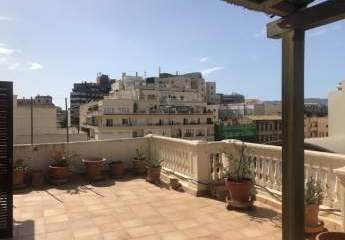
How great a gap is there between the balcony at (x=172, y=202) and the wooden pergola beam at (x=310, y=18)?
1696 millimetres

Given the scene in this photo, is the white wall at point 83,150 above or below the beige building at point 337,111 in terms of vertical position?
below

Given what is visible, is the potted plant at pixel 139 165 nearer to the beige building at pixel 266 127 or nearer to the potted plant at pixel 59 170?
the potted plant at pixel 59 170

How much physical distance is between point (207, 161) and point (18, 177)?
376 centimetres

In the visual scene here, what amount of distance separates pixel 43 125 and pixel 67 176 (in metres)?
24.3

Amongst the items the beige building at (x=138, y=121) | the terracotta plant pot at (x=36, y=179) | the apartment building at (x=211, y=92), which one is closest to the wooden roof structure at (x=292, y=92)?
the terracotta plant pot at (x=36, y=179)

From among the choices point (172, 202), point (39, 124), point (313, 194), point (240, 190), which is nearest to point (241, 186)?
point (240, 190)

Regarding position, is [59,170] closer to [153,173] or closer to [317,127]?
[153,173]

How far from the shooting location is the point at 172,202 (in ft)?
18.0

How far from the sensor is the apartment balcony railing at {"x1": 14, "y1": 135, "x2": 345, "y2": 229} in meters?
4.11

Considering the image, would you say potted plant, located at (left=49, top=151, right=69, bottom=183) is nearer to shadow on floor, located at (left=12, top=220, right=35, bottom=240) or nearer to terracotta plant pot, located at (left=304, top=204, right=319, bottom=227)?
shadow on floor, located at (left=12, top=220, right=35, bottom=240)

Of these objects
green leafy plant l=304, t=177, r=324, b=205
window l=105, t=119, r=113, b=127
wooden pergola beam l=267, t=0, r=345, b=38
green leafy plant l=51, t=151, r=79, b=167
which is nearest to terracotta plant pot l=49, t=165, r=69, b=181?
green leafy plant l=51, t=151, r=79, b=167

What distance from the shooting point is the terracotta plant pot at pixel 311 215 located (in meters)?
3.85

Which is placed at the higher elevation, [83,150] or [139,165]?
[83,150]

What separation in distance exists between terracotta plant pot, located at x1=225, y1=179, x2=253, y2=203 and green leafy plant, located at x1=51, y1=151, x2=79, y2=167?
3.85m
